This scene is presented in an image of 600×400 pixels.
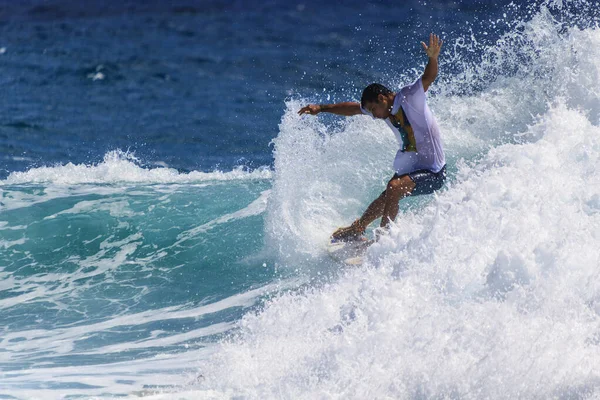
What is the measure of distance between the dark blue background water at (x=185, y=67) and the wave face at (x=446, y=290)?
7133mm

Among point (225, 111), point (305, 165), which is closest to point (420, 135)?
point (305, 165)

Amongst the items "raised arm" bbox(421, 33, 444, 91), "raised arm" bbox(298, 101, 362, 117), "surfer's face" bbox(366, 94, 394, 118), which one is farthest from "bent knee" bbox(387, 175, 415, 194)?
"raised arm" bbox(421, 33, 444, 91)

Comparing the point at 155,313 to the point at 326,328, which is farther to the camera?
the point at 155,313

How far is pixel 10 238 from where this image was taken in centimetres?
1017

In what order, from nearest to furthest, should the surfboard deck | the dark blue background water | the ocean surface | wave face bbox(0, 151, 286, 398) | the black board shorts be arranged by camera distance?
1. the ocean surface
2. wave face bbox(0, 151, 286, 398)
3. the black board shorts
4. the surfboard deck
5. the dark blue background water

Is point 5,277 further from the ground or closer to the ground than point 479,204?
closer to the ground

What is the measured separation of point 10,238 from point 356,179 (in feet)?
13.3

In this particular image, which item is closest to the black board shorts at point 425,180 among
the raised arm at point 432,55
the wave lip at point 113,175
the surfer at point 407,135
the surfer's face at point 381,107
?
the surfer at point 407,135

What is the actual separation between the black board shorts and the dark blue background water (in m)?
8.39

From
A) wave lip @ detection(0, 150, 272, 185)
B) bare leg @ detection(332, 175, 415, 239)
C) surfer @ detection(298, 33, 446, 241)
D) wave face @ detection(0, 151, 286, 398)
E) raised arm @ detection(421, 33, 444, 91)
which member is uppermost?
raised arm @ detection(421, 33, 444, 91)

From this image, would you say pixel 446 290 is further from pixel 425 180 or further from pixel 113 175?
pixel 113 175

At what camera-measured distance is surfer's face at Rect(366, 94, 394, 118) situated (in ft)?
24.3

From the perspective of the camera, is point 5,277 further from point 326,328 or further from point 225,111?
point 225,111

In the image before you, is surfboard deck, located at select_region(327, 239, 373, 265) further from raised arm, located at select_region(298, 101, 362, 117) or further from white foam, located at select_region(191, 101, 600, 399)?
raised arm, located at select_region(298, 101, 362, 117)
